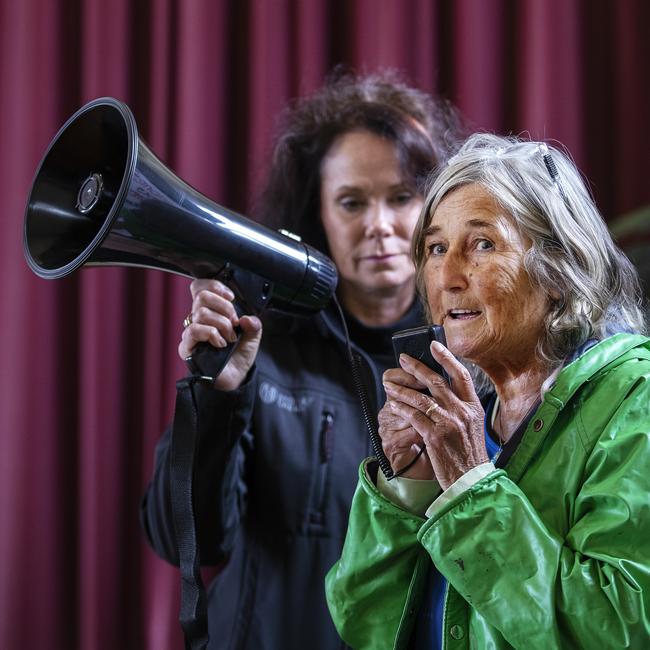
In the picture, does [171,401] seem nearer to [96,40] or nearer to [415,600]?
[96,40]

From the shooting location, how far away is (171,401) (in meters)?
1.69

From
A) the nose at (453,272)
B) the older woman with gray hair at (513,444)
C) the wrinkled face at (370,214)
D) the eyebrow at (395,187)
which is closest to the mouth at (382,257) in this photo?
the wrinkled face at (370,214)

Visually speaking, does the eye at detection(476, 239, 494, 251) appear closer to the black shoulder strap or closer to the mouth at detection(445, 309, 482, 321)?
the mouth at detection(445, 309, 482, 321)

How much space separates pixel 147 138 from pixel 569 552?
4.48 ft

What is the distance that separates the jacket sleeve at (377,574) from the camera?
872 mm

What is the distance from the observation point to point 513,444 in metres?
0.85

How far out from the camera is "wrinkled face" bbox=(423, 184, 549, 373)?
2.85 feet

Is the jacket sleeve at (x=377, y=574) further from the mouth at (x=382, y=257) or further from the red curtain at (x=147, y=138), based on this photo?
the red curtain at (x=147, y=138)

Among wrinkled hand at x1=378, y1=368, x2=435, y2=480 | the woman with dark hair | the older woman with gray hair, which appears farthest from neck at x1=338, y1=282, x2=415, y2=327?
wrinkled hand at x1=378, y1=368, x2=435, y2=480

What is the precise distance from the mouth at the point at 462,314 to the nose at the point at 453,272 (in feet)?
0.08

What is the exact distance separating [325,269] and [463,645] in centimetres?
55

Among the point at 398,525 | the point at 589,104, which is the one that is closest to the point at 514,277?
the point at 398,525

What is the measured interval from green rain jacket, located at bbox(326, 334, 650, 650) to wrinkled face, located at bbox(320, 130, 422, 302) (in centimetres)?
55

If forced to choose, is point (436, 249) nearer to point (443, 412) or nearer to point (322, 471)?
point (443, 412)
